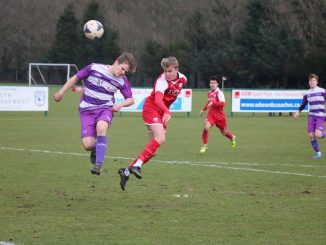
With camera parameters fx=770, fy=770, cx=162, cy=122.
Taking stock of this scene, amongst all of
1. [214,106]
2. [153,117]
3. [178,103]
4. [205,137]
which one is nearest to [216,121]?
[214,106]

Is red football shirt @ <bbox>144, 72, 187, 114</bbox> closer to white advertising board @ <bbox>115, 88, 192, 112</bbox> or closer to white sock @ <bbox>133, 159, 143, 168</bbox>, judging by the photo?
white sock @ <bbox>133, 159, 143, 168</bbox>

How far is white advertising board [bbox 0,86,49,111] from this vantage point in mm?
A: 34094

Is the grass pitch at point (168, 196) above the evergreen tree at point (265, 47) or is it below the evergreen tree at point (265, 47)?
below

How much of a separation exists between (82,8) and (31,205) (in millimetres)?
87361

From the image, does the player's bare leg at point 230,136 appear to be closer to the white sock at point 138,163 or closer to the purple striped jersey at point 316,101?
the purple striped jersey at point 316,101

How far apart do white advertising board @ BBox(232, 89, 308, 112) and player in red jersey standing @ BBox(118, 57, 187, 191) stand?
83.0 ft

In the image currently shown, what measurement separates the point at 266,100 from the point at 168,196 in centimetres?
2760

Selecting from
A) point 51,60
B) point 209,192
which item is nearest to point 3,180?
point 209,192

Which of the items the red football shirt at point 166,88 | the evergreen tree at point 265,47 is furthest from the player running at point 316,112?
the evergreen tree at point 265,47

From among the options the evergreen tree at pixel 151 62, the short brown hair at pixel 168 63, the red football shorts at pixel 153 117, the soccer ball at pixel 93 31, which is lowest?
the red football shorts at pixel 153 117

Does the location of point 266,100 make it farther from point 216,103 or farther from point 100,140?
point 100,140

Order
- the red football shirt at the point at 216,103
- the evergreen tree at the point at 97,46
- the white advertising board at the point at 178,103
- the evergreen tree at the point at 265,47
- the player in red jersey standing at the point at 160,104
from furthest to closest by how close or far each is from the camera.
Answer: the evergreen tree at the point at 97,46
the evergreen tree at the point at 265,47
the white advertising board at the point at 178,103
the red football shirt at the point at 216,103
the player in red jersey standing at the point at 160,104

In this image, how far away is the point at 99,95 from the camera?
11492 mm

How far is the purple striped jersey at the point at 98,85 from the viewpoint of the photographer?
11.4 m
